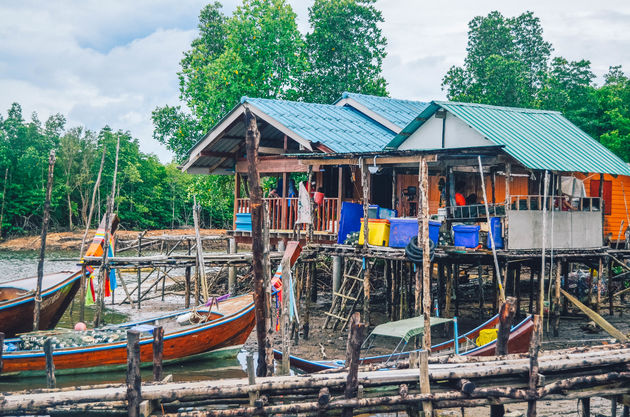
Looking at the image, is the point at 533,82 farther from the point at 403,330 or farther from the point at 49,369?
the point at 49,369

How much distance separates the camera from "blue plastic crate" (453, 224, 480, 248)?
13.6m

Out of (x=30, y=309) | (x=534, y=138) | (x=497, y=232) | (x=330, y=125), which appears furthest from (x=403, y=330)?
(x=330, y=125)

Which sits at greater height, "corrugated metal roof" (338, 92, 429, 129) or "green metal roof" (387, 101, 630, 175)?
"corrugated metal roof" (338, 92, 429, 129)

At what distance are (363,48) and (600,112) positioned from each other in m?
12.0

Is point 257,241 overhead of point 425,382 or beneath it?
overhead

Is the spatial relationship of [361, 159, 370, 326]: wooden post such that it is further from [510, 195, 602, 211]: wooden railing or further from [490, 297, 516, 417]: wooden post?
[490, 297, 516, 417]: wooden post

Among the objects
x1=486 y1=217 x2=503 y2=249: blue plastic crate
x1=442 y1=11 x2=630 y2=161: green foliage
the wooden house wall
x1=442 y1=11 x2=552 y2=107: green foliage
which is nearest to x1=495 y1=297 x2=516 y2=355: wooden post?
x1=486 y1=217 x2=503 y2=249: blue plastic crate

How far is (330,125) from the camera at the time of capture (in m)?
19.1

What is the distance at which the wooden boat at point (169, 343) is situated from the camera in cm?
1296

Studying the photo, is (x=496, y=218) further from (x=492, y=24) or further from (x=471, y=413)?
(x=492, y=24)

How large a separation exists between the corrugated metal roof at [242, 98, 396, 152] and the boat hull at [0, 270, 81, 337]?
7126 millimetres

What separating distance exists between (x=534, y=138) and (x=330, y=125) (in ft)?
20.3

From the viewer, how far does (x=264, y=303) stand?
8.72m

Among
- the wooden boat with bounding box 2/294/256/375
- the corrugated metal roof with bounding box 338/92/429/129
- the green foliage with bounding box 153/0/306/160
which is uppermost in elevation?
the green foliage with bounding box 153/0/306/160
